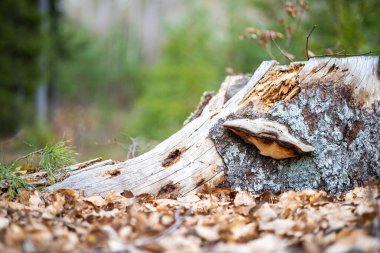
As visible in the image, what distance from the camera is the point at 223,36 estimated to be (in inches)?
797

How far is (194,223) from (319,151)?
1464 mm

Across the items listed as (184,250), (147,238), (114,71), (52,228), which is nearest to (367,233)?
(184,250)

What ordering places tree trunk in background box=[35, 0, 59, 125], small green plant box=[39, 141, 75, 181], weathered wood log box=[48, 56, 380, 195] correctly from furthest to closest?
tree trunk in background box=[35, 0, 59, 125] → small green plant box=[39, 141, 75, 181] → weathered wood log box=[48, 56, 380, 195]

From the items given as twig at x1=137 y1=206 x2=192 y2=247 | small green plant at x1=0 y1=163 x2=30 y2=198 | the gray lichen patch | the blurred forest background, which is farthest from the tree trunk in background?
twig at x1=137 y1=206 x2=192 y2=247

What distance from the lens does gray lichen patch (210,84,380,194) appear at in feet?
11.5

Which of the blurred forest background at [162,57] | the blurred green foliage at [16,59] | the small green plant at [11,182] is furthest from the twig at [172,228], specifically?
the blurred green foliage at [16,59]

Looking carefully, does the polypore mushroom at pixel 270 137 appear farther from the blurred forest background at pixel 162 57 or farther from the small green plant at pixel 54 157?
the blurred forest background at pixel 162 57

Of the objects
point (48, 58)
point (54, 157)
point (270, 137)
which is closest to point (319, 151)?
point (270, 137)

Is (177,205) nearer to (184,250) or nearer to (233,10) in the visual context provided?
(184,250)

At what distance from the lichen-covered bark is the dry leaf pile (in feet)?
0.81

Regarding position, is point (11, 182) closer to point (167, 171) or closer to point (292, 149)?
point (167, 171)

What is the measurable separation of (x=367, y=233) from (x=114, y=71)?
90.7 ft

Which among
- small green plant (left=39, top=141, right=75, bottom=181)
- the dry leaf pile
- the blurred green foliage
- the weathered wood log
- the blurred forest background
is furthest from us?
the blurred green foliage

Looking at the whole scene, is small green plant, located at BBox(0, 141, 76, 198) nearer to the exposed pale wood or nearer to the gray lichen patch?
the exposed pale wood
